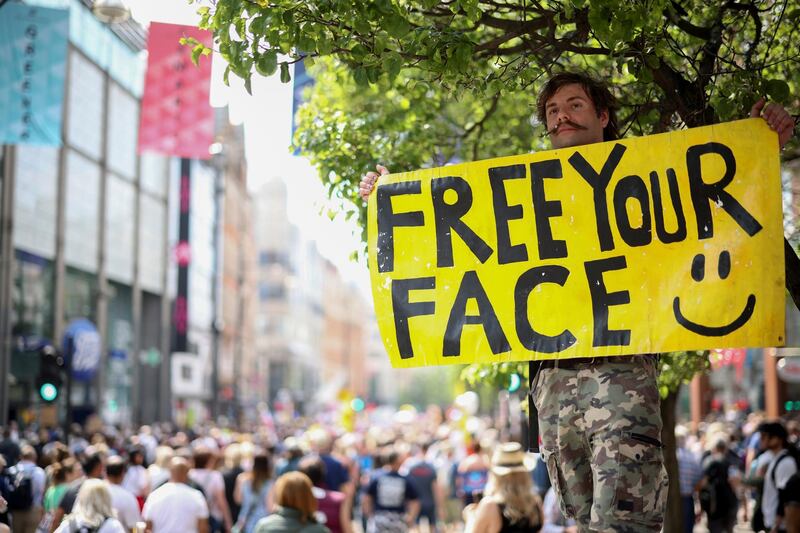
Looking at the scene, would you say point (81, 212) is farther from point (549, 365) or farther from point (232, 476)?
point (549, 365)

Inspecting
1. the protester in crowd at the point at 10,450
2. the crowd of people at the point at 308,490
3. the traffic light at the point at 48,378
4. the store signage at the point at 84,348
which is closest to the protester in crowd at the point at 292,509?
the crowd of people at the point at 308,490

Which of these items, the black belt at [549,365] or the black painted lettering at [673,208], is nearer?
the black belt at [549,365]

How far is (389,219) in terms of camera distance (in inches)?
192

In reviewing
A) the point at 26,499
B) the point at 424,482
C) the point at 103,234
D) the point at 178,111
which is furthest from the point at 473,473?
the point at 103,234

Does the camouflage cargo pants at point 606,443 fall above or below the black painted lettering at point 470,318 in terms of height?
below

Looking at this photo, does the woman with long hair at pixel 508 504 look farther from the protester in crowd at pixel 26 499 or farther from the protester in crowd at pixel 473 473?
the protester in crowd at pixel 473 473

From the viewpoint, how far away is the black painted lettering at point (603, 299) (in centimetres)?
419

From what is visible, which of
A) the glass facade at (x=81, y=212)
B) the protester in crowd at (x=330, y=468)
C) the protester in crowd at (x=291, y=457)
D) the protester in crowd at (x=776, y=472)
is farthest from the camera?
the glass facade at (x=81, y=212)

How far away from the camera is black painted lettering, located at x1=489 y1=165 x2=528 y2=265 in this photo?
179 inches

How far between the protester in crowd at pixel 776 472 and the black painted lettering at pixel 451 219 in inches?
276

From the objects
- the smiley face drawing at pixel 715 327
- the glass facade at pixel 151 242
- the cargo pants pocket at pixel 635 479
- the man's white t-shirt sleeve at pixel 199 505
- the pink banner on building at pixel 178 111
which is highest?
the glass facade at pixel 151 242

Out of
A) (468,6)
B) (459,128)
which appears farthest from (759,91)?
(459,128)

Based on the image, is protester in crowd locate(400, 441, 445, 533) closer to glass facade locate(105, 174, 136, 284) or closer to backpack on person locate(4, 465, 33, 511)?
backpack on person locate(4, 465, 33, 511)

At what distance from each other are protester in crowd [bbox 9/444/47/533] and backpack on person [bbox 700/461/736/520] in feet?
29.1
